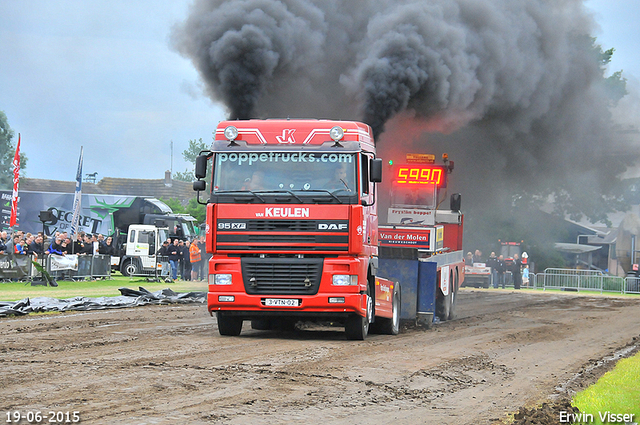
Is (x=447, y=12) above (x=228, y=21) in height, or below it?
above

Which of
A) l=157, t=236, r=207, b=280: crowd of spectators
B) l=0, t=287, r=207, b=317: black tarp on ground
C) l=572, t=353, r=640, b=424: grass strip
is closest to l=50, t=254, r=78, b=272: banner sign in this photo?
l=157, t=236, r=207, b=280: crowd of spectators

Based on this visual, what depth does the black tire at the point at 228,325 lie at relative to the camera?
1252cm

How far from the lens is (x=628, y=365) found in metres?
10.6

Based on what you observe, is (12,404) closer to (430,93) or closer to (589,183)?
(430,93)

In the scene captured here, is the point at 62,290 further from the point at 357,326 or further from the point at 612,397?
Answer: the point at 612,397

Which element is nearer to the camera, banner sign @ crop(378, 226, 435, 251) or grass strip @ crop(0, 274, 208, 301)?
banner sign @ crop(378, 226, 435, 251)

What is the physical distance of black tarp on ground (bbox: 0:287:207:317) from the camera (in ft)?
51.1

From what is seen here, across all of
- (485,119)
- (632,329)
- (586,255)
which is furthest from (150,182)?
(632,329)

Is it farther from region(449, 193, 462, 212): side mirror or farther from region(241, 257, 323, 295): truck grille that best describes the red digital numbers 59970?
region(241, 257, 323, 295): truck grille

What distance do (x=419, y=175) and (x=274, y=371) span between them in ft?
→ 36.2

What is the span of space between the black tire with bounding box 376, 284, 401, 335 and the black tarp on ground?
679 centimetres

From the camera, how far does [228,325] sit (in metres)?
12.6

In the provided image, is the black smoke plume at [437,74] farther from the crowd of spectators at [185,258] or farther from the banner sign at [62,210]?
the banner sign at [62,210]

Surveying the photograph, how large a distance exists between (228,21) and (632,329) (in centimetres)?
1276
